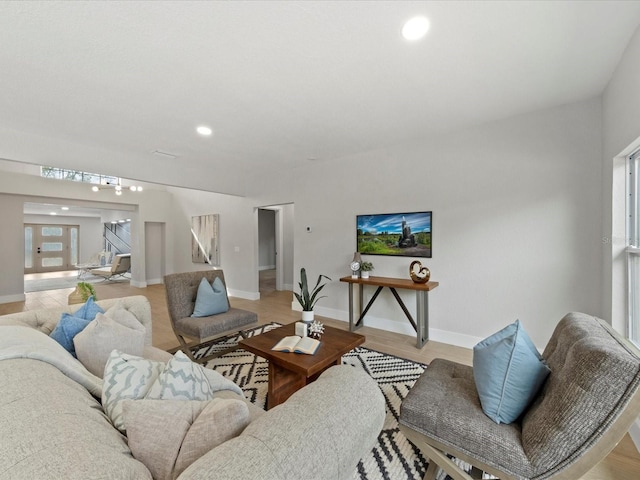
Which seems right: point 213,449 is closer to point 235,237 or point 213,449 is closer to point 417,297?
point 417,297

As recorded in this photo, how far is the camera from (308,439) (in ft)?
2.28

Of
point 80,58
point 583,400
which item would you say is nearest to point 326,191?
point 80,58

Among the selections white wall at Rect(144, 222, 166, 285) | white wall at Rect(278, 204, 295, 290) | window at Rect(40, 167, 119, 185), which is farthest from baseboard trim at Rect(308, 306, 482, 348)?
white wall at Rect(144, 222, 166, 285)

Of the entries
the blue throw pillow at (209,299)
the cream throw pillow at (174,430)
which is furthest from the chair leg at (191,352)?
the cream throw pillow at (174,430)

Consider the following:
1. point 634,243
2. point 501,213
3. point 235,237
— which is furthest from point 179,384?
point 235,237

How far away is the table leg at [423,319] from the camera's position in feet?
10.6

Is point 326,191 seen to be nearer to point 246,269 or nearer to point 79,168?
point 246,269

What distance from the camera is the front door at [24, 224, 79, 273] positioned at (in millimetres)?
10094

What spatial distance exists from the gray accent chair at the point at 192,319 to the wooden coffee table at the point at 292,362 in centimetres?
72

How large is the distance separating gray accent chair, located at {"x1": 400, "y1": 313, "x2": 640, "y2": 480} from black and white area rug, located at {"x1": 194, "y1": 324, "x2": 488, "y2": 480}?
197mm

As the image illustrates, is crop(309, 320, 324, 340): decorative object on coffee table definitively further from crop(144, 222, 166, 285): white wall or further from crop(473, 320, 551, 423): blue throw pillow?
crop(144, 222, 166, 285): white wall

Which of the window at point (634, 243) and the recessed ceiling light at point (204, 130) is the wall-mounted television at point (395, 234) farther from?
the recessed ceiling light at point (204, 130)

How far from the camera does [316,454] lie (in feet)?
2.23

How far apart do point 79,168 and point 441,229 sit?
479 cm
